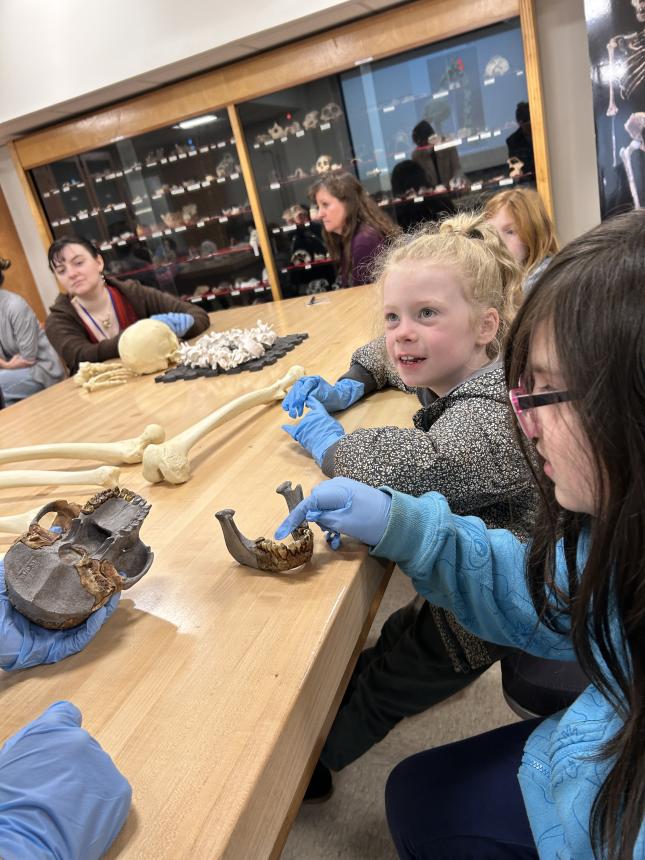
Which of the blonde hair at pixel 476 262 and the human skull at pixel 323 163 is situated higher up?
the human skull at pixel 323 163

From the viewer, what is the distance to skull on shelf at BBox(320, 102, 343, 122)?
4660mm

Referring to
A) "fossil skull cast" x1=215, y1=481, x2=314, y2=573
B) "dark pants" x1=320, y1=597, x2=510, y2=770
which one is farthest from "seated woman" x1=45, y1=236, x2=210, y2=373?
"fossil skull cast" x1=215, y1=481, x2=314, y2=573

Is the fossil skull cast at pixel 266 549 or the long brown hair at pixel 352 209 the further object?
the long brown hair at pixel 352 209

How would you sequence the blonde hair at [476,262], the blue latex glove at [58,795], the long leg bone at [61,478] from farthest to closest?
the long leg bone at [61,478] → the blonde hair at [476,262] → the blue latex glove at [58,795]

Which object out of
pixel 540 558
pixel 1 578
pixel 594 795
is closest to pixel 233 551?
pixel 1 578

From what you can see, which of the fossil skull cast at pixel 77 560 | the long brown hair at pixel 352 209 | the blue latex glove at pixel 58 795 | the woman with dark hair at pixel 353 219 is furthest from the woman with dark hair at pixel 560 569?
the long brown hair at pixel 352 209

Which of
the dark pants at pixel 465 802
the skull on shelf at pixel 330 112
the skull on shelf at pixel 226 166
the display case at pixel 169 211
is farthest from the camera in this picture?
the display case at pixel 169 211

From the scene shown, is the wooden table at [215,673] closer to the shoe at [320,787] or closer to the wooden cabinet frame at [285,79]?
the shoe at [320,787]

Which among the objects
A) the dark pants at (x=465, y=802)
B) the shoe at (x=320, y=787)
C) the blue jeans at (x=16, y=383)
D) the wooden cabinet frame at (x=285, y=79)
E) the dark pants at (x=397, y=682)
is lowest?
the shoe at (x=320, y=787)

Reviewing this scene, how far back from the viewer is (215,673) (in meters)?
0.75

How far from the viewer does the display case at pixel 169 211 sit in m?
5.21

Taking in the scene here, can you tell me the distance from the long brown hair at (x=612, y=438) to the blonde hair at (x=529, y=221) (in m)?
1.74

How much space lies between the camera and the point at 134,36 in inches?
171

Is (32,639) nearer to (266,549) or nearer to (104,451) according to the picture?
(266,549)
